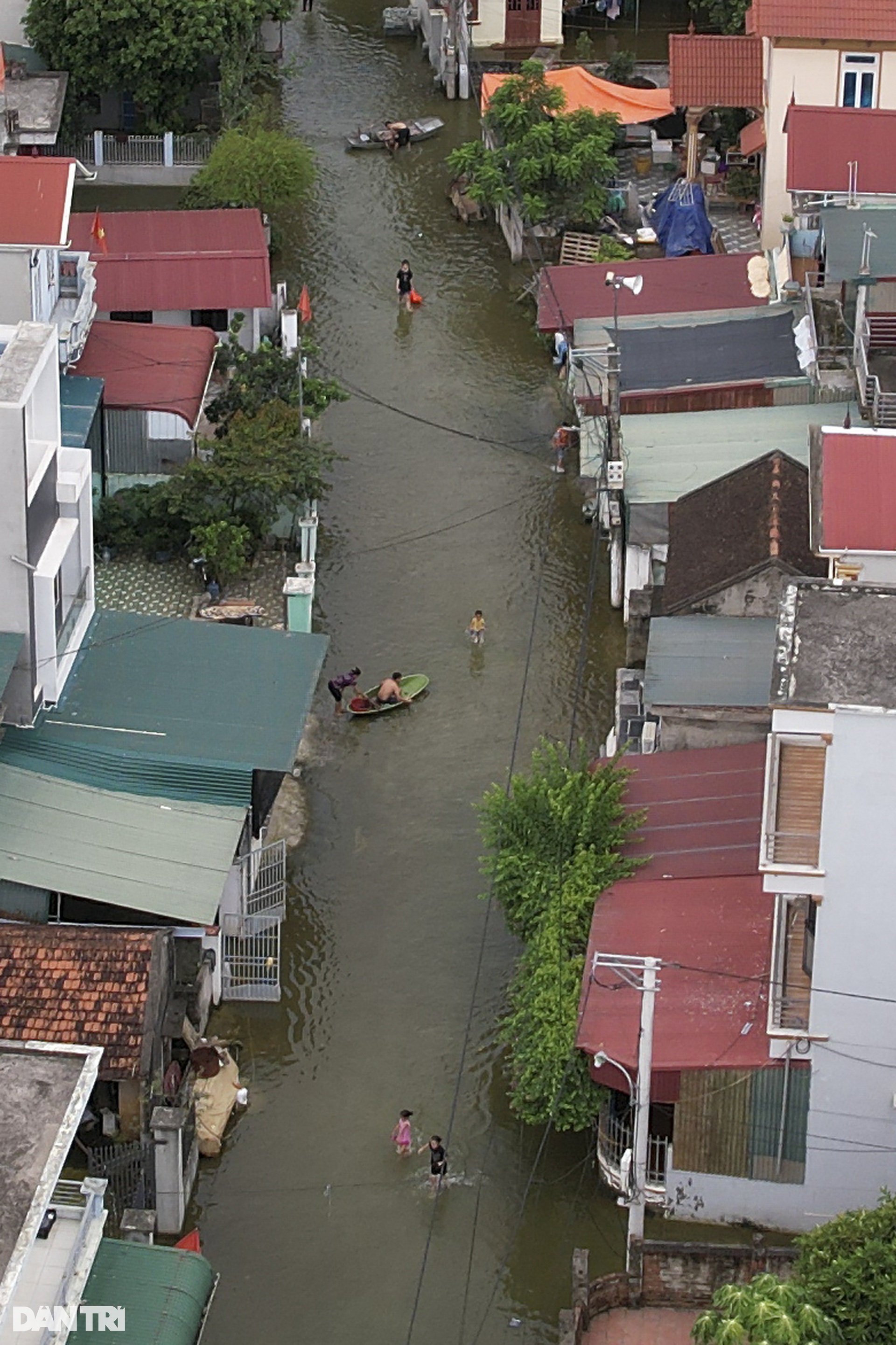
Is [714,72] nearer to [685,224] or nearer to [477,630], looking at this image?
[685,224]

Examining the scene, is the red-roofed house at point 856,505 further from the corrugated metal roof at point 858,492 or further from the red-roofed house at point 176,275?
the red-roofed house at point 176,275

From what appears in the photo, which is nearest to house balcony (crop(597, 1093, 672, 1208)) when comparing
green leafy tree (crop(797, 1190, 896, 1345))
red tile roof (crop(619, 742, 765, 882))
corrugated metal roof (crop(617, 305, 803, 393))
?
red tile roof (crop(619, 742, 765, 882))

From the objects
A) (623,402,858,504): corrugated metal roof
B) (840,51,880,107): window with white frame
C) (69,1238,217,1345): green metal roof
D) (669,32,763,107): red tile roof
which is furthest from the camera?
(669,32,763,107): red tile roof

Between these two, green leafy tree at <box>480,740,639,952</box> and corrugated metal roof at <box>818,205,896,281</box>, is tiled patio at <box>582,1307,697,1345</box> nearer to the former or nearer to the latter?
green leafy tree at <box>480,740,639,952</box>

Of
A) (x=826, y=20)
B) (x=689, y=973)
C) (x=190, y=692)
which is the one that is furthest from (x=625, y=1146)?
(x=826, y=20)

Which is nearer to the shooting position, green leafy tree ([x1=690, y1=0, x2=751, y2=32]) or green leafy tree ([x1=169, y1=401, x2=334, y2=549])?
green leafy tree ([x1=169, y1=401, x2=334, y2=549])

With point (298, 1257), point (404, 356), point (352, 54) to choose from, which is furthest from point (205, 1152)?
point (352, 54)

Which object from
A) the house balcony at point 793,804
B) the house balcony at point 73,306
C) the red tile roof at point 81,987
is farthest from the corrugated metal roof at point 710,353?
the red tile roof at point 81,987
